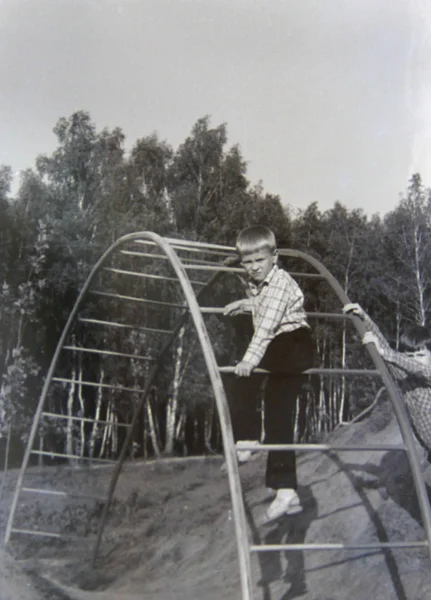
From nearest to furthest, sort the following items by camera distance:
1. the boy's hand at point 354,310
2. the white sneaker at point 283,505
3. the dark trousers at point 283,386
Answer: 1. the white sneaker at point 283,505
2. the dark trousers at point 283,386
3. the boy's hand at point 354,310

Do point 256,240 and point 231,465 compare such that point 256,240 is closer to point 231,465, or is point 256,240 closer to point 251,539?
point 231,465

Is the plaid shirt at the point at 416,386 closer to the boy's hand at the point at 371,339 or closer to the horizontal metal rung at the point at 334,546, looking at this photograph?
the boy's hand at the point at 371,339

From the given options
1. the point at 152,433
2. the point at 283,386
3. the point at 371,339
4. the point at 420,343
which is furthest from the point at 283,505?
the point at 152,433

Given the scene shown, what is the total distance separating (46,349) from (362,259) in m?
8.71

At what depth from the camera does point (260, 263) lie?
10.8 feet

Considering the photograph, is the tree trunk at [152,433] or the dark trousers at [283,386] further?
the tree trunk at [152,433]

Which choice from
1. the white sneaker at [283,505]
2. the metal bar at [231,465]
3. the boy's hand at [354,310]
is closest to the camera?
the metal bar at [231,465]

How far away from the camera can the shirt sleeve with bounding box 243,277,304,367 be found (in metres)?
2.97

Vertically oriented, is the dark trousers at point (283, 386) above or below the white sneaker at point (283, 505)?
above

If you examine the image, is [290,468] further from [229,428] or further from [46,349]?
[46,349]

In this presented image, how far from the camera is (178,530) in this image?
24.9ft

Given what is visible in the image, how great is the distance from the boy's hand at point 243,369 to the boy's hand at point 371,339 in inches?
25.3

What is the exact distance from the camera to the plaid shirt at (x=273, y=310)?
118 inches

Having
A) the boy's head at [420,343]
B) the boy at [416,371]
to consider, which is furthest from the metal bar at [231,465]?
the boy's head at [420,343]
